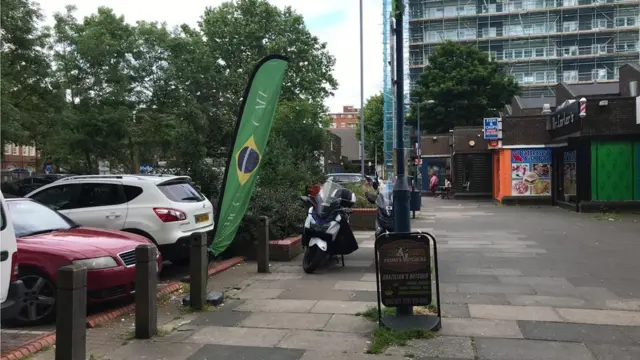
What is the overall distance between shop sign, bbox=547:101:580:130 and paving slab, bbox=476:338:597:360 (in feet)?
56.1

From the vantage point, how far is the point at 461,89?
44688 mm

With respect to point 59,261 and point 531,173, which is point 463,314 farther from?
A: point 531,173

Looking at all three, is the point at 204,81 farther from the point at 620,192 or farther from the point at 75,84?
the point at 620,192

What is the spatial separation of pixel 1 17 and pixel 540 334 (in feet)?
76.5

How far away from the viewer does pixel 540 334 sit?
533 cm

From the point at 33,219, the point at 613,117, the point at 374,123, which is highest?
the point at 374,123

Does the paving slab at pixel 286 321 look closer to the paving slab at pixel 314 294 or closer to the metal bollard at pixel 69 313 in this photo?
the paving slab at pixel 314 294

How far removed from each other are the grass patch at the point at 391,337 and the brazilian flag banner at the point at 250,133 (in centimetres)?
257

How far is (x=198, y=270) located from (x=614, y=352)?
4.43 m

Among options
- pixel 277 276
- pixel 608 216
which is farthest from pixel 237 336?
pixel 608 216

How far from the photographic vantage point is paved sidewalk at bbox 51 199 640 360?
494cm

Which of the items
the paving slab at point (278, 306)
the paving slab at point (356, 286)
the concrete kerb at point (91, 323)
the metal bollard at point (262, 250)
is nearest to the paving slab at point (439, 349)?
the paving slab at point (278, 306)

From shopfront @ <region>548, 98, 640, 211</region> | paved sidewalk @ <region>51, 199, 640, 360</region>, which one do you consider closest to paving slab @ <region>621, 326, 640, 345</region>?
paved sidewalk @ <region>51, 199, 640, 360</region>

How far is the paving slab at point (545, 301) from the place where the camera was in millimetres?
6532
